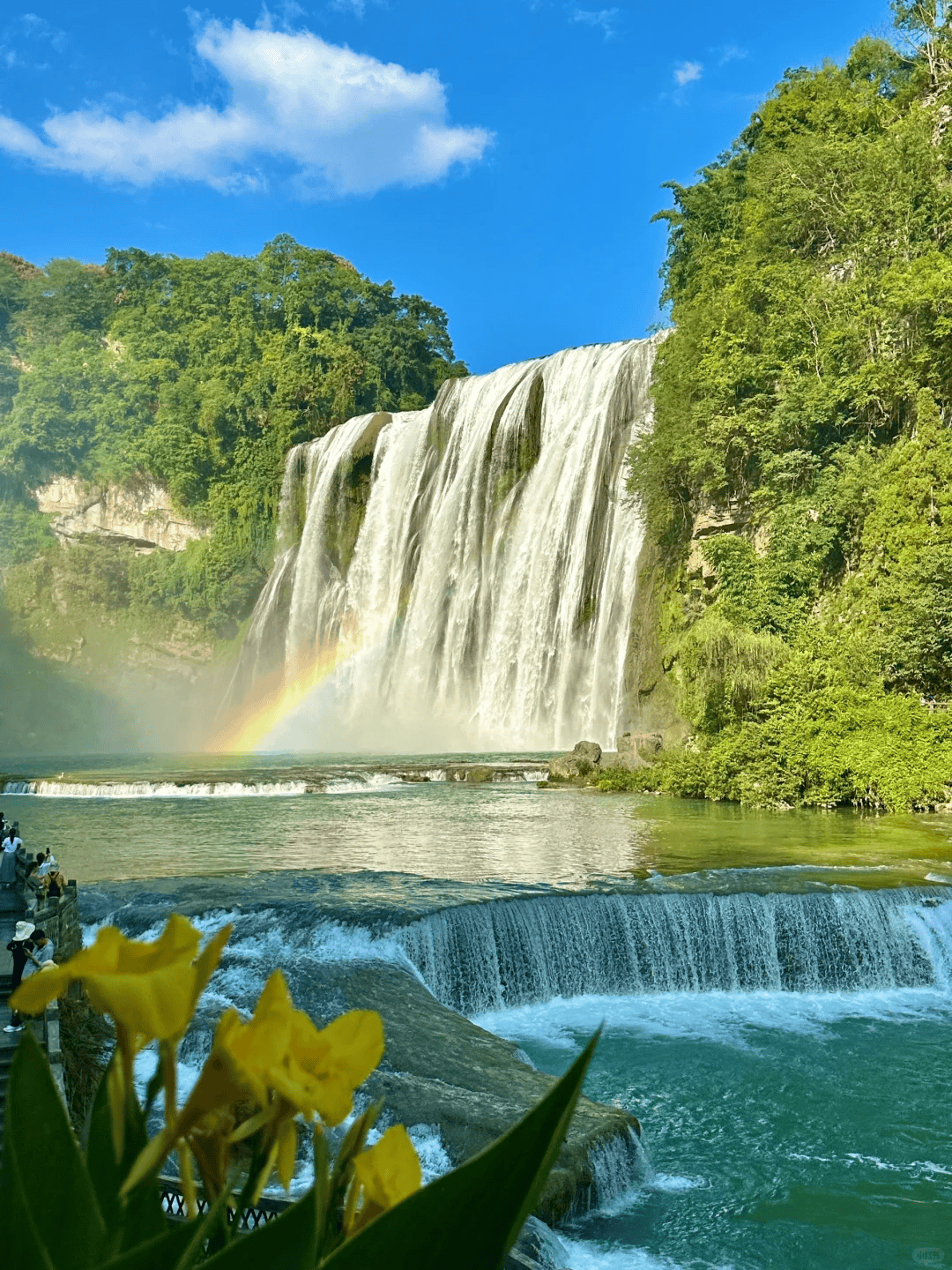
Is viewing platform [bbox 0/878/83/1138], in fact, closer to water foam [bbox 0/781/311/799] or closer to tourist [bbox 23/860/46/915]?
tourist [bbox 23/860/46/915]

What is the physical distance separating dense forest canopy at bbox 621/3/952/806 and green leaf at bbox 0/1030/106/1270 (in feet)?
62.4

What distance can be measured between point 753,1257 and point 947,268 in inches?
792

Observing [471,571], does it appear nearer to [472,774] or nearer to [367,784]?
[472,774]

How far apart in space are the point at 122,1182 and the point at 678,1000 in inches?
427

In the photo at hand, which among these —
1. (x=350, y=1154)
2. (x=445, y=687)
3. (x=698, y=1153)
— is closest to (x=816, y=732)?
(x=698, y=1153)

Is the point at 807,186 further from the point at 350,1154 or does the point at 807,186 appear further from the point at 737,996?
the point at 350,1154

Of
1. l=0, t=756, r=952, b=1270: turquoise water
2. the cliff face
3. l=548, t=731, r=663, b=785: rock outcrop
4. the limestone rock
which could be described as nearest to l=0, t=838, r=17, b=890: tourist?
l=0, t=756, r=952, b=1270: turquoise water

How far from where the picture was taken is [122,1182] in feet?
2.19

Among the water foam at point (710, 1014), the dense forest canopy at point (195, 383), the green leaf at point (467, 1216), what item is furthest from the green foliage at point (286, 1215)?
the dense forest canopy at point (195, 383)

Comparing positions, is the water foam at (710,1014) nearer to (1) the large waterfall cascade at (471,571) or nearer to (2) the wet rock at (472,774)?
(2) the wet rock at (472,774)

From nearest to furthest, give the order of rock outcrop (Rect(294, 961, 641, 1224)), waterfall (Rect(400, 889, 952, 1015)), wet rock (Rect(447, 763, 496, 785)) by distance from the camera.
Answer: rock outcrop (Rect(294, 961, 641, 1224)), waterfall (Rect(400, 889, 952, 1015)), wet rock (Rect(447, 763, 496, 785))

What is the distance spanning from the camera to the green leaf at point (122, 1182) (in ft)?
2.14

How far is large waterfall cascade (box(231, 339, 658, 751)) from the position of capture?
97.3 feet

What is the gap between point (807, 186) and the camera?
25.8 meters
